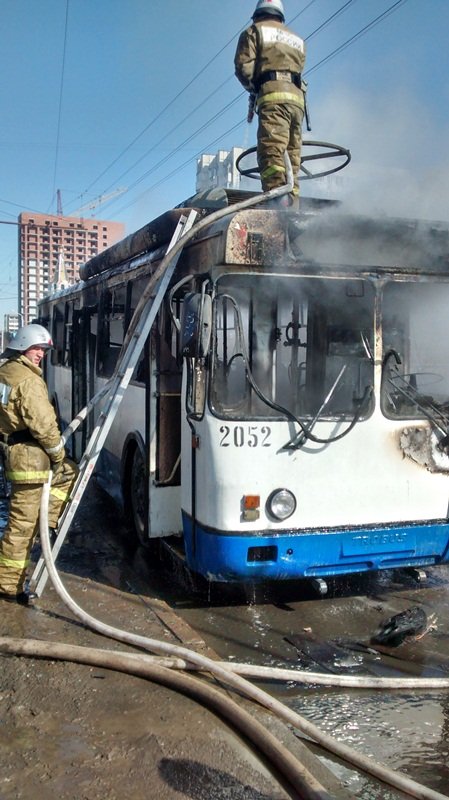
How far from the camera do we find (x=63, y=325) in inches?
422

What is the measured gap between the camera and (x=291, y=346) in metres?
4.60

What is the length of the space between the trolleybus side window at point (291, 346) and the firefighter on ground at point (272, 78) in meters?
1.75

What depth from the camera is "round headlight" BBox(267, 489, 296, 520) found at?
443cm

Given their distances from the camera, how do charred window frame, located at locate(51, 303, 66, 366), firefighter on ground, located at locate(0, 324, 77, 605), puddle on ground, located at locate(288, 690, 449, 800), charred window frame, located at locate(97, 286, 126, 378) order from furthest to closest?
1. charred window frame, located at locate(51, 303, 66, 366)
2. charred window frame, located at locate(97, 286, 126, 378)
3. firefighter on ground, located at locate(0, 324, 77, 605)
4. puddle on ground, located at locate(288, 690, 449, 800)

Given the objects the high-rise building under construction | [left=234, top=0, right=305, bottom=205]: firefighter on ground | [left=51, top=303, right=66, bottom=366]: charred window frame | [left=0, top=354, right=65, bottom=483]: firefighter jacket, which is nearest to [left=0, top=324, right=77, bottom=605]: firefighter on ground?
[left=0, top=354, right=65, bottom=483]: firefighter jacket

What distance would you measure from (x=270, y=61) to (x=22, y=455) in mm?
4232

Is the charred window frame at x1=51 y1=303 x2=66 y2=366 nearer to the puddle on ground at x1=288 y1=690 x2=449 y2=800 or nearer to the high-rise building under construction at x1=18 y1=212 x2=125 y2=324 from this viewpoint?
the puddle on ground at x1=288 y1=690 x2=449 y2=800

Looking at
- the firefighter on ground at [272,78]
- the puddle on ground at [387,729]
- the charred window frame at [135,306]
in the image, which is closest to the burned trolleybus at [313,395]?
the puddle on ground at [387,729]

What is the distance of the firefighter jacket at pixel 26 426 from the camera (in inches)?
176

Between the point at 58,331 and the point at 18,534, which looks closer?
the point at 18,534

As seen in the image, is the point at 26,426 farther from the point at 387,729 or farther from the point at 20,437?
the point at 387,729

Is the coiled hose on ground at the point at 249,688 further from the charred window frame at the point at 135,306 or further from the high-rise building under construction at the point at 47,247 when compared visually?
the high-rise building under construction at the point at 47,247

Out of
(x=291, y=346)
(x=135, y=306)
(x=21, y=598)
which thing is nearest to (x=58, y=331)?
(x=135, y=306)

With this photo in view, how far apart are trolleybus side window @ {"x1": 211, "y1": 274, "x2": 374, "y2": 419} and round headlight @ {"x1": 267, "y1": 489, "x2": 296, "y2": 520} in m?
0.56
